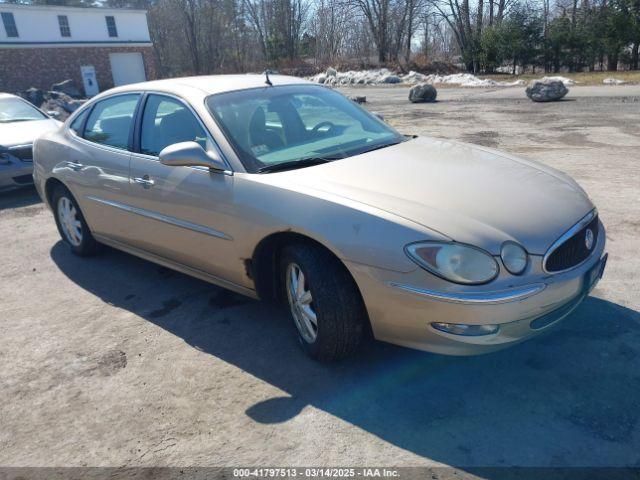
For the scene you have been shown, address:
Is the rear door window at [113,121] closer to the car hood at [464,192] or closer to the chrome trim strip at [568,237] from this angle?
the car hood at [464,192]

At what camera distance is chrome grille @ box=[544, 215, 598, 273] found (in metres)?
2.68

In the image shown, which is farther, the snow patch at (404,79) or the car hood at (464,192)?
the snow patch at (404,79)

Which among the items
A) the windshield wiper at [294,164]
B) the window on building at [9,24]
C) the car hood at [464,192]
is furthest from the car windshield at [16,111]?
the window on building at [9,24]

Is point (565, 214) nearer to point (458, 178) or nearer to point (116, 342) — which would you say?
point (458, 178)

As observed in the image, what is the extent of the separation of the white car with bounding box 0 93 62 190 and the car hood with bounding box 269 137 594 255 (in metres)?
6.14

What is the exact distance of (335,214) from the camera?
2832 mm

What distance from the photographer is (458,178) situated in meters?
3.13

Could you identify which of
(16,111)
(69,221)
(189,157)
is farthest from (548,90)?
(189,157)

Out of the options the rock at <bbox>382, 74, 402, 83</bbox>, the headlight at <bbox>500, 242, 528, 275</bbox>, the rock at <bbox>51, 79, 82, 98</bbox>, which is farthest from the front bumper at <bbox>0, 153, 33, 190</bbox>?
the rock at <bbox>51, 79, 82, 98</bbox>

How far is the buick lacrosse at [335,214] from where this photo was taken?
102 inches

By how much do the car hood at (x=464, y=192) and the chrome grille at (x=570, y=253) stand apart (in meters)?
0.07

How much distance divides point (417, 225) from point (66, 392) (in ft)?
7.49

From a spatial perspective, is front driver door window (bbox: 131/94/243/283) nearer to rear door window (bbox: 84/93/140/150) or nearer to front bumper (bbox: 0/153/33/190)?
rear door window (bbox: 84/93/140/150)

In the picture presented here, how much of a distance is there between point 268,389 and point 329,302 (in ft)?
2.08
